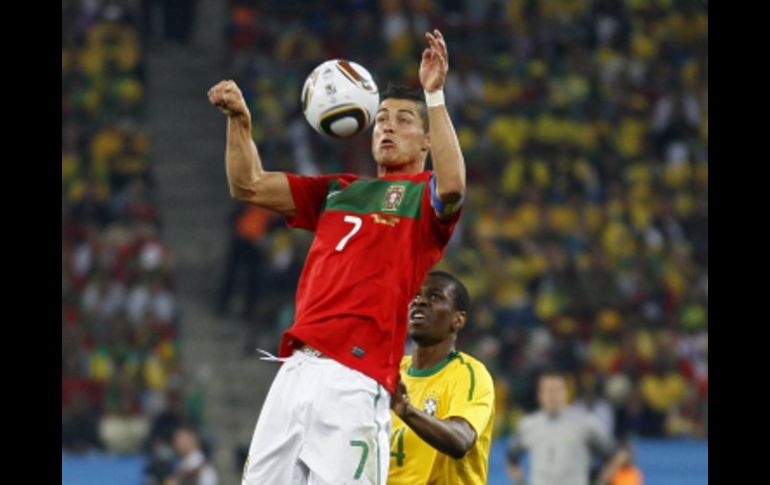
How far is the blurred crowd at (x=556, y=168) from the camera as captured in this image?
15953mm

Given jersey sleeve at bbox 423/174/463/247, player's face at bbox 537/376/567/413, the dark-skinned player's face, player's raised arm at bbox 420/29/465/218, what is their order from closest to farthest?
player's raised arm at bbox 420/29/465/218
jersey sleeve at bbox 423/174/463/247
the dark-skinned player's face
player's face at bbox 537/376/567/413

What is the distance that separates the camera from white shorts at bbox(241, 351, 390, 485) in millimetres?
5246

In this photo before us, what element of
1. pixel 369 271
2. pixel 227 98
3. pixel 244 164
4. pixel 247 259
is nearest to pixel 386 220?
pixel 369 271

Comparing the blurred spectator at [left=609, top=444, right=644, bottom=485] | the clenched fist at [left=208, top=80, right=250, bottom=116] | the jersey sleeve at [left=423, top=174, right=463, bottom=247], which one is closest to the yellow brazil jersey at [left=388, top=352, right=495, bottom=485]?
the jersey sleeve at [left=423, top=174, right=463, bottom=247]

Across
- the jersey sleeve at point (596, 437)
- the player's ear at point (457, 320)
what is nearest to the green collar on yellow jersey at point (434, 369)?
the player's ear at point (457, 320)

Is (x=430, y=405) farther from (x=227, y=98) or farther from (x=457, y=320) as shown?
(x=227, y=98)

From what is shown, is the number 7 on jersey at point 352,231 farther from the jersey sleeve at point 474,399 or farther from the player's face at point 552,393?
the player's face at point 552,393

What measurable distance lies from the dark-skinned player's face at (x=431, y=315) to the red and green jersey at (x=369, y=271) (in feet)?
2.77

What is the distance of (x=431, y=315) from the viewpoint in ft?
21.1

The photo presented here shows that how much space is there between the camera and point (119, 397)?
15328 mm

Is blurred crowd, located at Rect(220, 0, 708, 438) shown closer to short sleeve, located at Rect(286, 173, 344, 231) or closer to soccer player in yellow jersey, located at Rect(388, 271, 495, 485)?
soccer player in yellow jersey, located at Rect(388, 271, 495, 485)

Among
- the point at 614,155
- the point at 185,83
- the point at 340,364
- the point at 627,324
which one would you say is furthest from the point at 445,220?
the point at 185,83

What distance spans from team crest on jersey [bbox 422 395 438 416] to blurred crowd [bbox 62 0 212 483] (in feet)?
22.1

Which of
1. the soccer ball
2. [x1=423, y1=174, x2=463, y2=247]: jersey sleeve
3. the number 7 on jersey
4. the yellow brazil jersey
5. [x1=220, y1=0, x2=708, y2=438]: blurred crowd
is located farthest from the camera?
[x1=220, y1=0, x2=708, y2=438]: blurred crowd
